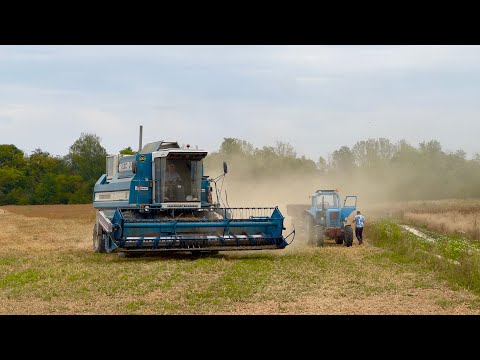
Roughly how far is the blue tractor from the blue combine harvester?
4.98 m

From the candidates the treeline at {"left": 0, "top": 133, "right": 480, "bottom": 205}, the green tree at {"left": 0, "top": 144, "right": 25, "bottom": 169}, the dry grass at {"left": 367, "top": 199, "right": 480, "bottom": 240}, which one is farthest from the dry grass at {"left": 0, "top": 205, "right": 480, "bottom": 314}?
the green tree at {"left": 0, "top": 144, "right": 25, "bottom": 169}

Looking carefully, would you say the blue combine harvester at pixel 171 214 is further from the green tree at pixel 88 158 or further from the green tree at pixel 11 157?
the green tree at pixel 11 157

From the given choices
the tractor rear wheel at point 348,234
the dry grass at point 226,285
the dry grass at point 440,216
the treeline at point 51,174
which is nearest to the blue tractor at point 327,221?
the tractor rear wheel at point 348,234

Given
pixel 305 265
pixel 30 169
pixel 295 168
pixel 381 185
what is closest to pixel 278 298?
pixel 305 265

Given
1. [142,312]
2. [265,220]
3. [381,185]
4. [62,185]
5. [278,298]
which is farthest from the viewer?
[62,185]

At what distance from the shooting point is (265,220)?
19.9 m

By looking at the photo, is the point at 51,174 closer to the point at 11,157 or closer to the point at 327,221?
the point at 11,157

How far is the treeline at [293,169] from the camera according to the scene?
153 feet

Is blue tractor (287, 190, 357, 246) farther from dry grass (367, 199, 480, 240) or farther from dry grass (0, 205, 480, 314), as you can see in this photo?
dry grass (367, 199, 480, 240)

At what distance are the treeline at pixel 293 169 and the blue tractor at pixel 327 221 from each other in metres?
4.79
